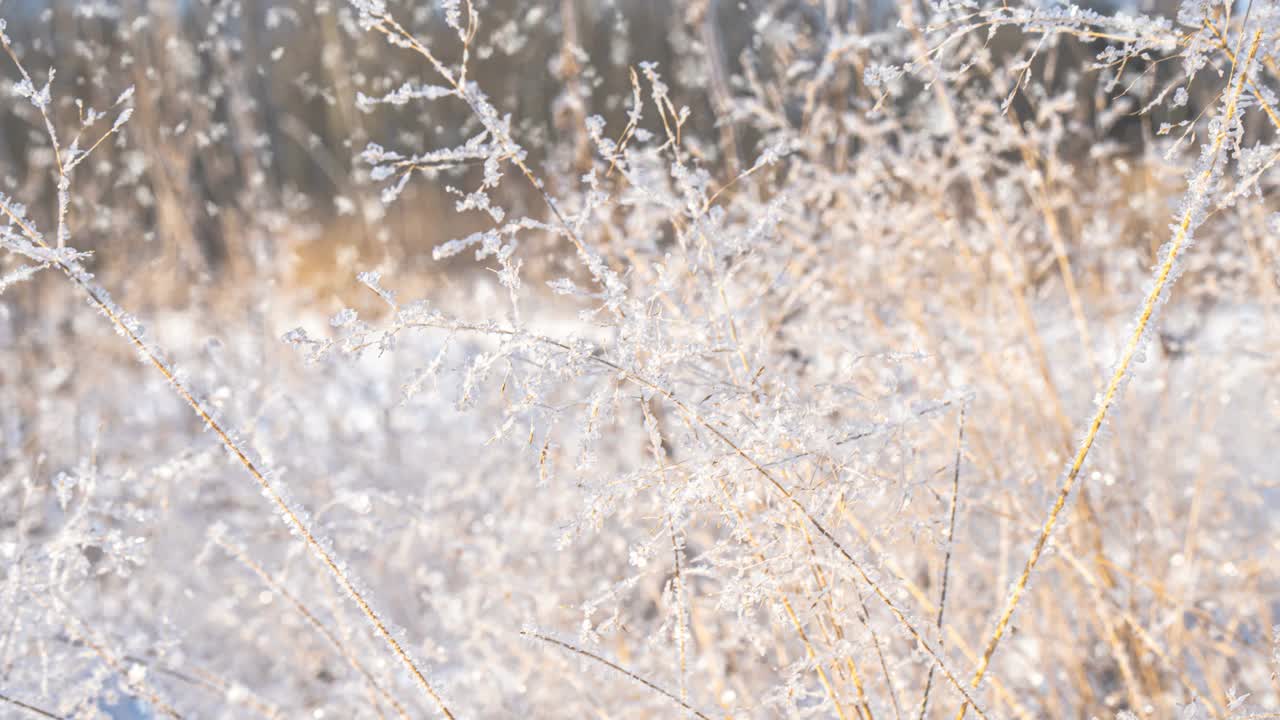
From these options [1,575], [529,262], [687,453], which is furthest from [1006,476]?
[529,262]

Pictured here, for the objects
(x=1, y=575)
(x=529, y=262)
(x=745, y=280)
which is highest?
(x=529, y=262)

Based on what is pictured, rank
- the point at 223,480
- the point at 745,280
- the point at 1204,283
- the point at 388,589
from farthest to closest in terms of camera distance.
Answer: the point at 223,480, the point at 388,589, the point at 1204,283, the point at 745,280

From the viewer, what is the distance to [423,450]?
10.7 ft

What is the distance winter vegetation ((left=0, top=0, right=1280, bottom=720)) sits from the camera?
32.7 inches

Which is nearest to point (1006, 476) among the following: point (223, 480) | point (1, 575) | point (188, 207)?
point (1, 575)

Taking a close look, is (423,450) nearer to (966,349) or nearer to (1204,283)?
(966,349)

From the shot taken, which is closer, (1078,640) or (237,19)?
(1078,640)

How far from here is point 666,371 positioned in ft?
3.08

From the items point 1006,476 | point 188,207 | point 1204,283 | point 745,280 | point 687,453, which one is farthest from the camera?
point 188,207

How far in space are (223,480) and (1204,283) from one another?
307 cm

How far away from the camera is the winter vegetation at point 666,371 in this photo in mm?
832

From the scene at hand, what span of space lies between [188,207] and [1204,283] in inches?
150

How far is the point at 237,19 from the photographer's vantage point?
321 cm

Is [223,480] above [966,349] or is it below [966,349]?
above
